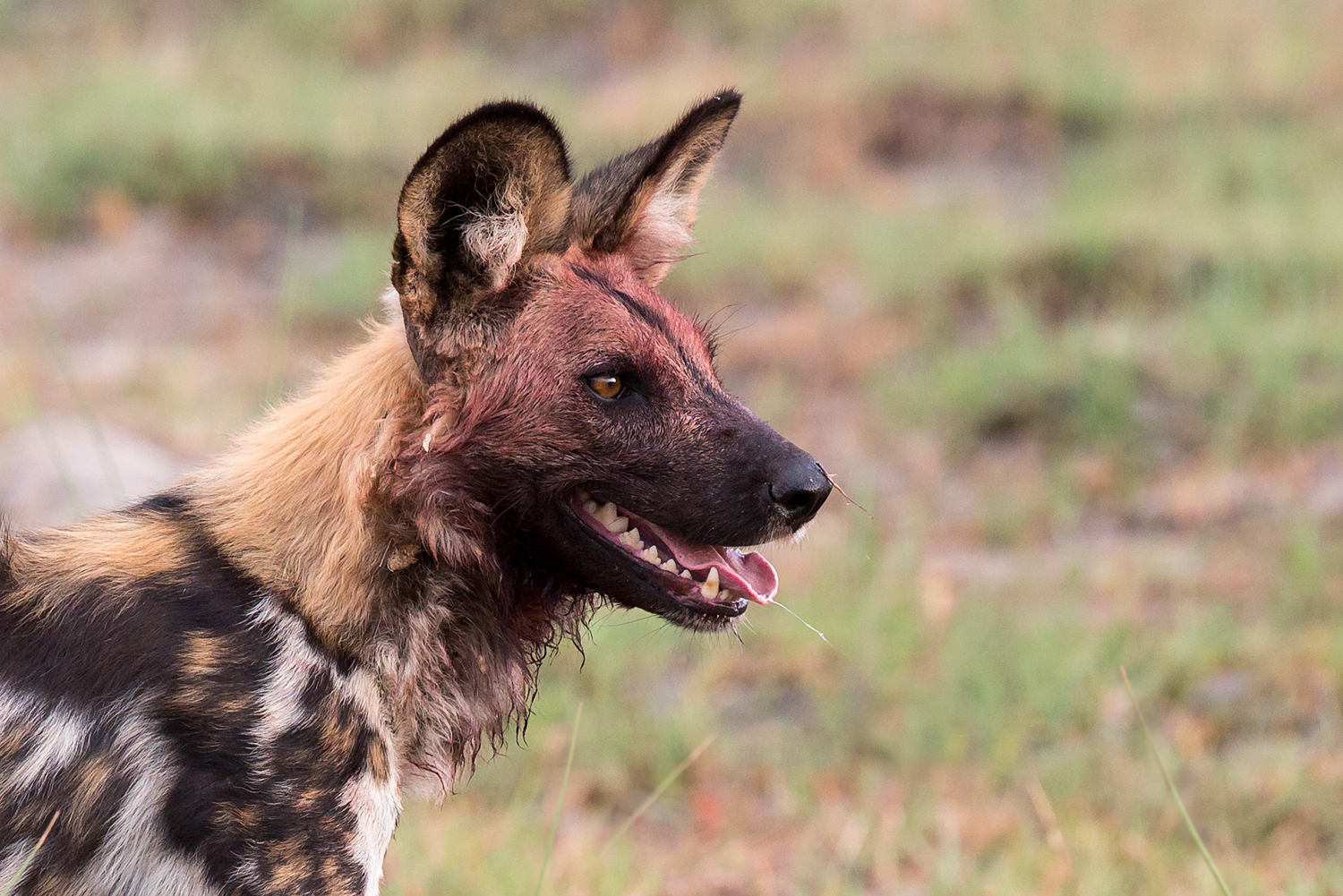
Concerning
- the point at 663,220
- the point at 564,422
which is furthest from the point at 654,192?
the point at 564,422

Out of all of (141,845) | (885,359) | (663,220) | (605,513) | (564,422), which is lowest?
(885,359)

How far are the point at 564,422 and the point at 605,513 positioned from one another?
0.18m

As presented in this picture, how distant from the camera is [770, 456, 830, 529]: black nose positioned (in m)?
2.34

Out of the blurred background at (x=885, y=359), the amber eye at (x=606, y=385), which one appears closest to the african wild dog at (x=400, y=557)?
the amber eye at (x=606, y=385)

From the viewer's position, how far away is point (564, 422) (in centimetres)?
236

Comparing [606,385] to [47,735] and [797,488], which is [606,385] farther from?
[47,735]

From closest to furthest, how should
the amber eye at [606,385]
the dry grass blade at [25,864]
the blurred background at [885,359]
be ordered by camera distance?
the dry grass blade at [25,864] → the amber eye at [606,385] → the blurred background at [885,359]

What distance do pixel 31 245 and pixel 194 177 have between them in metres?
1.09

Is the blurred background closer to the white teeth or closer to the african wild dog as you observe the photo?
the african wild dog

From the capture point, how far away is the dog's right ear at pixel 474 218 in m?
2.22

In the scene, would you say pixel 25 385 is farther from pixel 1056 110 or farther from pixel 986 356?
pixel 1056 110

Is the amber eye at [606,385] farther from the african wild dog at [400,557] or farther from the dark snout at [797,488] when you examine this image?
the dark snout at [797,488]

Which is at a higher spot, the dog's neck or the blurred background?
the dog's neck

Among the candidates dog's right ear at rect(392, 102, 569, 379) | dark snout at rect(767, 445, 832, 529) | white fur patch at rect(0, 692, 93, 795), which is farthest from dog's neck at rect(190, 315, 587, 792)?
dark snout at rect(767, 445, 832, 529)
